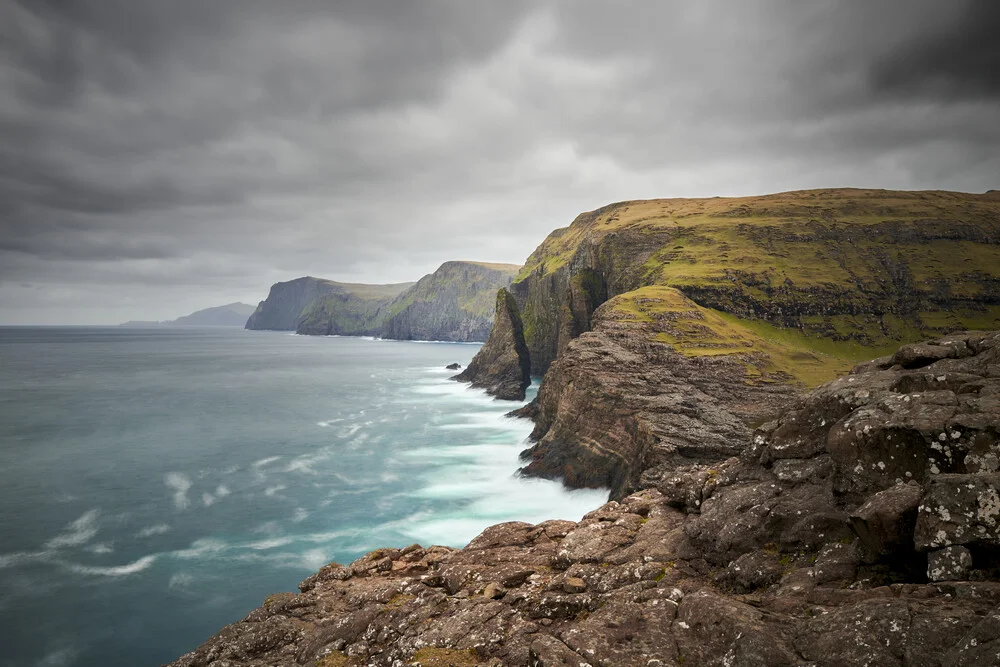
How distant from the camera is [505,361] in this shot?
123 m

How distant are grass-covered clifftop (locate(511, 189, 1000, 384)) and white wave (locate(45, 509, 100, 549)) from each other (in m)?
69.6

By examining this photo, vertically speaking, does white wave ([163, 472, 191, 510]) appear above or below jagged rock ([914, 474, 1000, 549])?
below

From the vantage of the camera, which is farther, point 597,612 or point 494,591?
point 494,591

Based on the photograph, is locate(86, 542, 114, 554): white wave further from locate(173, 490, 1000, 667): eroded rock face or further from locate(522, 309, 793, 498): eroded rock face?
locate(522, 309, 793, 498): eroded rock face

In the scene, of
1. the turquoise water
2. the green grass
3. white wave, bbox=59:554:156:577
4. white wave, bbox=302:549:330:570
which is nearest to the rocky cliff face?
white wave, bbox=302:549:330:570

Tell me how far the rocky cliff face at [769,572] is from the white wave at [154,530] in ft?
129

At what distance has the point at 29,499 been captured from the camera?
5291 cm

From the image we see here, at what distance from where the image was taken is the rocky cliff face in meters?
7.96

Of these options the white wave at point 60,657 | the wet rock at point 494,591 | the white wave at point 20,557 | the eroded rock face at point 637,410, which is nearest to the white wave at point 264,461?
the white wave at point 20,557

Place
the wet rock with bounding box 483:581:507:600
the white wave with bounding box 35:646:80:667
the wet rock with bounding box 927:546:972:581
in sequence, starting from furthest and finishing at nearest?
the white wave with bounding box 35:646:80:667, the wet rock with bounding box 483:581:507:600, the wet rock with bounding box 927:546:972:581

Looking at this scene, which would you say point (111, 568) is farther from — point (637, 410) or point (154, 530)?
point (637, 410)

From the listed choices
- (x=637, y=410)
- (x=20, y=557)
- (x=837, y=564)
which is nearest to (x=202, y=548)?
(x=20, y=557)

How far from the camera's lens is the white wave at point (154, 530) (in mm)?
45219

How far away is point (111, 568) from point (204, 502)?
13.8m
